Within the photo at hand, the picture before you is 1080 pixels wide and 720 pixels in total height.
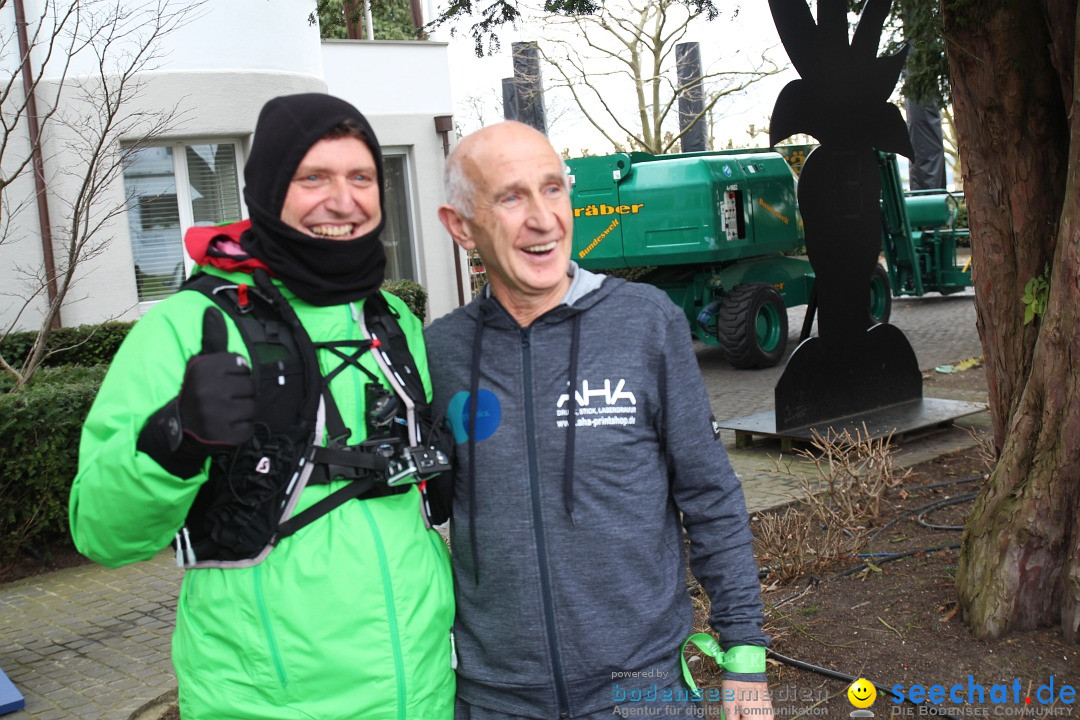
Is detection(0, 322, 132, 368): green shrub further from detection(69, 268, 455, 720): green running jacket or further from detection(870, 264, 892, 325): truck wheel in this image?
detection(870, 264, 892, 325): truck wheel

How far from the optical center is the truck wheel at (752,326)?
42.2ft

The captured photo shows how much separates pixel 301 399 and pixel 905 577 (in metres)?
3.60

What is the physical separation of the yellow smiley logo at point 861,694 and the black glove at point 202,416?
102 inches

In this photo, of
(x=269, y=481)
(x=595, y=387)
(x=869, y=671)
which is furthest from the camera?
(x=869, y=671)

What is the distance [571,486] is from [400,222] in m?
14.8

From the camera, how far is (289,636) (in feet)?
6.64

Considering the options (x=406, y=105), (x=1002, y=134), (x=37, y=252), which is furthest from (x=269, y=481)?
(x=406, y=105)

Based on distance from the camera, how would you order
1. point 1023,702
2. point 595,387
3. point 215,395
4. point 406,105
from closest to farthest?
point 215,395 < point 595,387 < point 1023,702 < point 406,105

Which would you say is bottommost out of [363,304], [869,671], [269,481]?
[869,671]

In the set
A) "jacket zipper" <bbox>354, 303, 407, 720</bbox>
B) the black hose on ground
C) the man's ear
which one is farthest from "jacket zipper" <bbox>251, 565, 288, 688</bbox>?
the black hose on ground

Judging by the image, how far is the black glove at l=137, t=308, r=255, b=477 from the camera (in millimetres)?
1828

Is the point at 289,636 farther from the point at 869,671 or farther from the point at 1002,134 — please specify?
the point at 1002,134

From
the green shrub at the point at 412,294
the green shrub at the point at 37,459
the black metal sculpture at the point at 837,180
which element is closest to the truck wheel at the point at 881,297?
the green shrub at the point at 412,294

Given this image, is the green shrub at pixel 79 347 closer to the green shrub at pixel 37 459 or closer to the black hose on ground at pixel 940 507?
the green shrub at pixel 37 459
